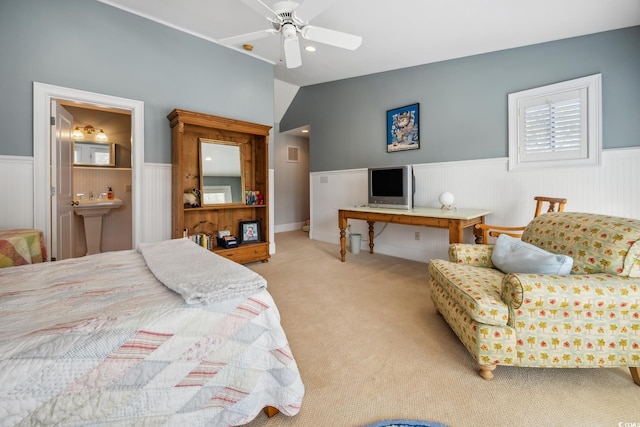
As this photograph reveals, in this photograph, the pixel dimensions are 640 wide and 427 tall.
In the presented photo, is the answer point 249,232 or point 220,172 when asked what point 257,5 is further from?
point 249,232

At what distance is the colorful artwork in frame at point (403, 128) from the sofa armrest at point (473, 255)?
2.05 meters

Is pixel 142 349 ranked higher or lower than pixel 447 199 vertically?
lower

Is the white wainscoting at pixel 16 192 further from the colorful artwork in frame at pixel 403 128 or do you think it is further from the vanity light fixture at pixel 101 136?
the colorful artwork in frame at pixel 403 128

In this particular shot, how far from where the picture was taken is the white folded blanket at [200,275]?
1041mm

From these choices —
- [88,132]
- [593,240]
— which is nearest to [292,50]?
[593,240]

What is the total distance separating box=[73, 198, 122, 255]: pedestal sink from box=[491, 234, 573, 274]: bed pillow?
4.73 meters

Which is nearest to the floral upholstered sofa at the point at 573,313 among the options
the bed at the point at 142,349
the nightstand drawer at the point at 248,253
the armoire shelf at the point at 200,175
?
the bed at the point at 142,349

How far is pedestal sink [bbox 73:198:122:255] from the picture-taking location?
A: 12.3 ft

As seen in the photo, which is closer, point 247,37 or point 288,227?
point 247,37

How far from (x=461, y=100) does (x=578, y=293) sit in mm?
2815

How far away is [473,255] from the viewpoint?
2119 millimetres

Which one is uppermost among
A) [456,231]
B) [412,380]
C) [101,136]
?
[101,136]

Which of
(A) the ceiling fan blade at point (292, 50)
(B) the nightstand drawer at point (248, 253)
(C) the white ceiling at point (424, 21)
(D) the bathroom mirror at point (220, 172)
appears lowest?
(B) the nightstand drawer at point (248, 253)

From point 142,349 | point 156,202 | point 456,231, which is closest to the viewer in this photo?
point 142,349
